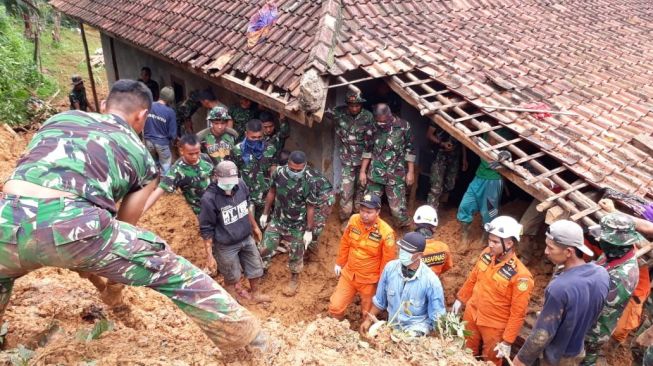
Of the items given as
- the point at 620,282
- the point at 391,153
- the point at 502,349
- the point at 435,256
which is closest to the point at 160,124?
the point at 391,153

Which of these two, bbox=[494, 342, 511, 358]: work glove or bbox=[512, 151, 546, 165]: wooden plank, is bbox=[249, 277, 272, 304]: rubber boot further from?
bbox=[512, 151, 546, 165]: wooden plank

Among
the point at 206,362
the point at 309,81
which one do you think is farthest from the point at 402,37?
the point at 206,362

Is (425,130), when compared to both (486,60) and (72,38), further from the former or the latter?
(72,38)

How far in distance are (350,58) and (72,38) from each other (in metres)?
21.5

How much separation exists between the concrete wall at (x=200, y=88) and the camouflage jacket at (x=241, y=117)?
656 mm

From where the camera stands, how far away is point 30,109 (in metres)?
11.6

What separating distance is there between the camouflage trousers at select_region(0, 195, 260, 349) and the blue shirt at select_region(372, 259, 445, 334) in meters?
1.90

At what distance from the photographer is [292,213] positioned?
6422 mm

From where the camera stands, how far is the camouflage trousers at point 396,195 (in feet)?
23.3

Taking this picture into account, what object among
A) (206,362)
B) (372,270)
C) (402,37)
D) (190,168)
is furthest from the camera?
(402,37)

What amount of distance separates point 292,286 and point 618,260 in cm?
417

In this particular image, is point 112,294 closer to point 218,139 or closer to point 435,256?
point 435,256

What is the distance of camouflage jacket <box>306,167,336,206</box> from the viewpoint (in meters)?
6.24

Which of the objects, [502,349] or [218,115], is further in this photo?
[218,115]
